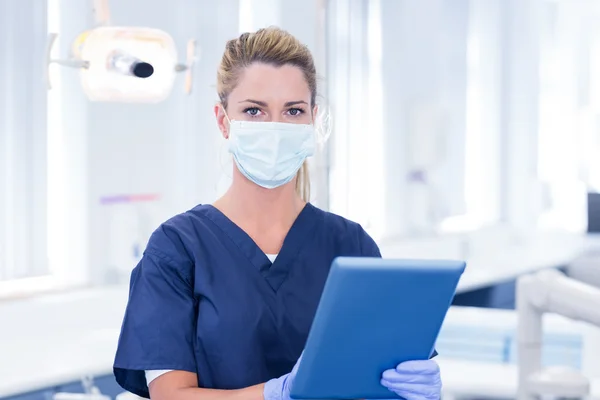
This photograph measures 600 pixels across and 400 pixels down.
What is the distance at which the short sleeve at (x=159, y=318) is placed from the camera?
130 cm

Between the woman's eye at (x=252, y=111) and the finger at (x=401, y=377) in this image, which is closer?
the finger at (x=401, y=377)

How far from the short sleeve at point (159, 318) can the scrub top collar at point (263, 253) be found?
Answer: 0.37 feet

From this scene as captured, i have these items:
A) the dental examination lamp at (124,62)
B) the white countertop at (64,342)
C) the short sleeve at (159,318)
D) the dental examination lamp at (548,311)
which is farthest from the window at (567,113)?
the short sleeve at (159,318)

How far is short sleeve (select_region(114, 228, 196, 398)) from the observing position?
1298 mm

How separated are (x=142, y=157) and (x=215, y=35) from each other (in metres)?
0.55

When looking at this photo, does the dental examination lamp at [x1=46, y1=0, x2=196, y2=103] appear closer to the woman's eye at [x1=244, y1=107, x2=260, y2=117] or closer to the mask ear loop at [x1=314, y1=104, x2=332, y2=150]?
the mask ear loop at [x1=314, y1=104, x2=332, y2=150]

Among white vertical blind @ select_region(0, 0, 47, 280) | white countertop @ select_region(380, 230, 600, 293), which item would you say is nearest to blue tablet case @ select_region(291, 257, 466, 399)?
white vertical blind @ select_region(0, 0, 47, 280)

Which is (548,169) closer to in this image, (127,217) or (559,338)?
(559,338)

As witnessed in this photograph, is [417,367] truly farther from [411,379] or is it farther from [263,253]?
[263,253]

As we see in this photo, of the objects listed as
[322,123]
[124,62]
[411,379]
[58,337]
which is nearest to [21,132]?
[58,337]

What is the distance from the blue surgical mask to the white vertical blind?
4.95 ft

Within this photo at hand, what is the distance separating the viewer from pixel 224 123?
1429 millimetres

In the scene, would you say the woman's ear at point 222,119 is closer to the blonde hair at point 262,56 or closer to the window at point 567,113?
the blonde hair at point 262,56

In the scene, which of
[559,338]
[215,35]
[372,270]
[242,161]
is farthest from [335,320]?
[215,35]
